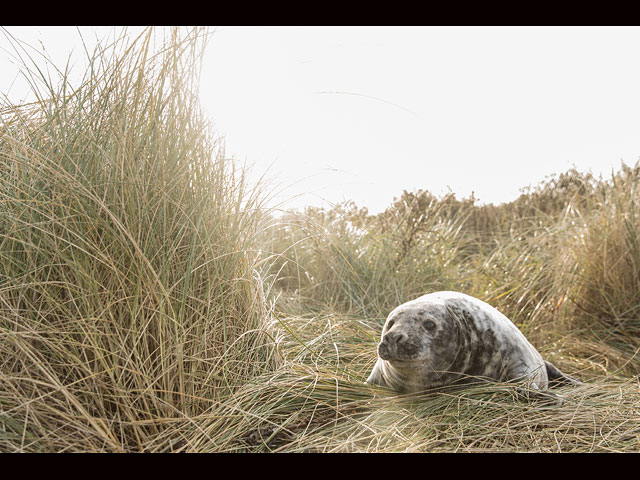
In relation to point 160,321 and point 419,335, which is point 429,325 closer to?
point 419,335

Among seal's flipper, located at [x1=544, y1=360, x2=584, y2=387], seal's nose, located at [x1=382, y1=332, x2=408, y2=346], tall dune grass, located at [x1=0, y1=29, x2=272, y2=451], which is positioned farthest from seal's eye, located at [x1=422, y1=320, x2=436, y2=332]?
seal's flipper, located at [x1=544, y1=360, x2=584, y2=387]

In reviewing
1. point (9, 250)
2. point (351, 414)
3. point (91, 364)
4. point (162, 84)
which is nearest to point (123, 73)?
point (162, 84)

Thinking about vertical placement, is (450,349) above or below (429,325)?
below

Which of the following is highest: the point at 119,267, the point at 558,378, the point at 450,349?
the point at 119,267

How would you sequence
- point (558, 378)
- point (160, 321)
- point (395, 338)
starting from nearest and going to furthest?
point (160, 321), point (395, 338), point (558, 378)

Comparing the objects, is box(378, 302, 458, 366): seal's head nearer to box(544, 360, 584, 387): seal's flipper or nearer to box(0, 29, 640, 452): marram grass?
box(0, 29, 640, 452): marram grass

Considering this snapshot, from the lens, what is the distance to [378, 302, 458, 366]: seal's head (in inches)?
77.9

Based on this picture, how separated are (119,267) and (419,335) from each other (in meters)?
1.28

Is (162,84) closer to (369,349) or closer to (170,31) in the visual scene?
(170,31)

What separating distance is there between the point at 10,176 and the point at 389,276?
3.12m

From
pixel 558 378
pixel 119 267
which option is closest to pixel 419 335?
pixel 558 378

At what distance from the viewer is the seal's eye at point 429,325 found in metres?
2.08

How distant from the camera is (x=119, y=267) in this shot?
5.74 feet

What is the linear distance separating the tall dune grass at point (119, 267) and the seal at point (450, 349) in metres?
0.60
